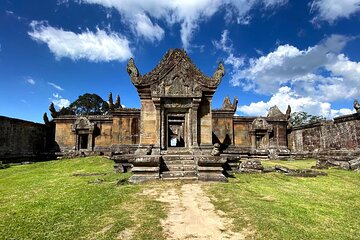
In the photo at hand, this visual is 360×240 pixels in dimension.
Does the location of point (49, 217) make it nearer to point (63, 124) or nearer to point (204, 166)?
point (204, 166)

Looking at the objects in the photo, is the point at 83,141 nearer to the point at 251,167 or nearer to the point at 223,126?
the point at 223,126

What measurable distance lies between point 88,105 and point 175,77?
47.2 meters

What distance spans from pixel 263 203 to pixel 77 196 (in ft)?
17.9

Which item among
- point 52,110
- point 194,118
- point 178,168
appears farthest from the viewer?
point 52,110

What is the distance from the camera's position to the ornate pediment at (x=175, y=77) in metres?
13.4

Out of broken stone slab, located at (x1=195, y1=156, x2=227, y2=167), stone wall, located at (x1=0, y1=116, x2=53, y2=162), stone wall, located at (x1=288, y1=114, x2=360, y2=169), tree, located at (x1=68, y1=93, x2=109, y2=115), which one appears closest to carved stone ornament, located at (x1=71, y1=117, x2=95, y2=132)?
stone wall, located at (x1=0, y1=116, x2=53, y2=162)

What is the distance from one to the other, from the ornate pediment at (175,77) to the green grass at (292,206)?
575 cm

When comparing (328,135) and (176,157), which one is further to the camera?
(328,135)

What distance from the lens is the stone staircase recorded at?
10508mm

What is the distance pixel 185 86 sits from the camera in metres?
13.5

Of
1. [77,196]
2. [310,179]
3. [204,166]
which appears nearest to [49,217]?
[77,196]

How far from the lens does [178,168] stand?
37.1 feet

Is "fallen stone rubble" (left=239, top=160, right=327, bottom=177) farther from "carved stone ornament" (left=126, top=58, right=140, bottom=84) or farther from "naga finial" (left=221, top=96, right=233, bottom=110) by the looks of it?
"naga finial" (left=221, top=96, right=233, bottom=110)

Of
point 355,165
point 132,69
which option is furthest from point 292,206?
point 132,69
